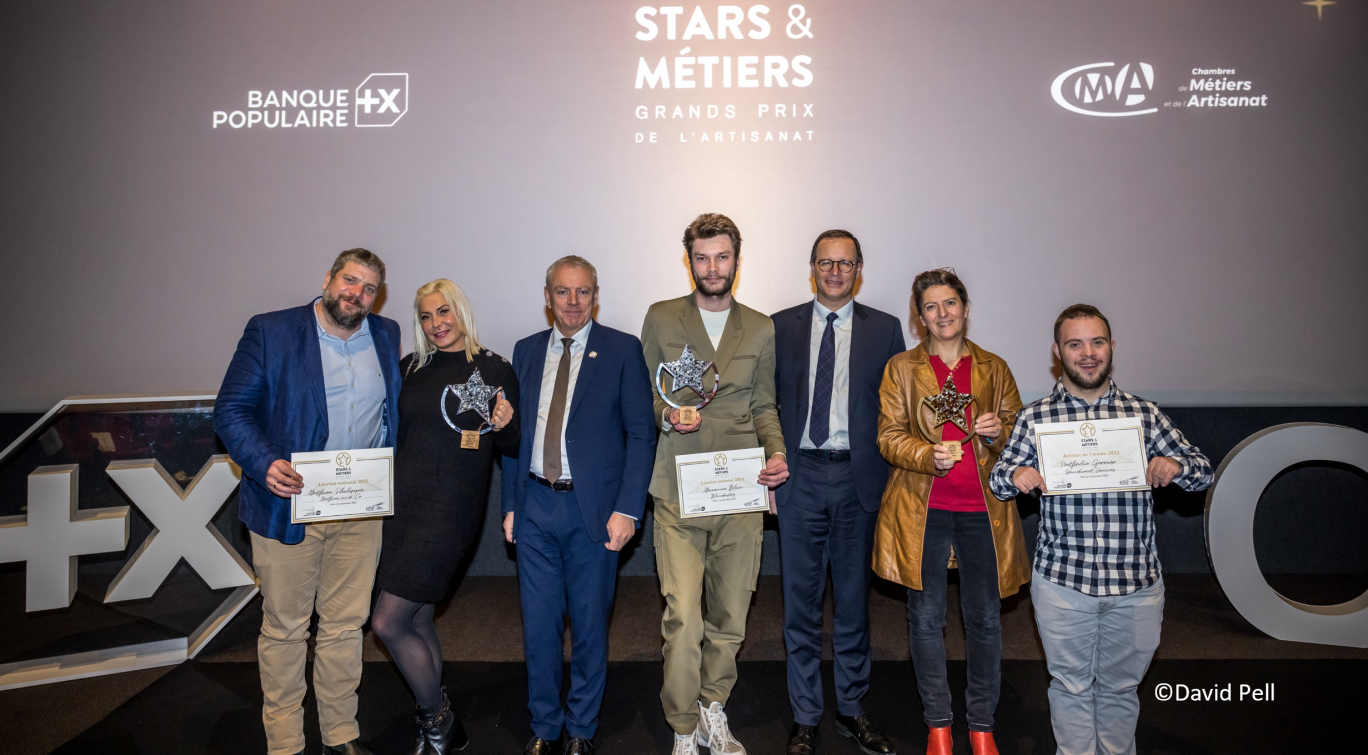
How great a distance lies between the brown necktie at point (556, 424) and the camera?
2502mm

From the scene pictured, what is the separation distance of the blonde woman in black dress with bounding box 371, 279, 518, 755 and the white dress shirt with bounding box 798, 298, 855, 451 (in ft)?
4.01

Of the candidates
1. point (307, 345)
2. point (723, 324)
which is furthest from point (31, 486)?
point (723, 324)

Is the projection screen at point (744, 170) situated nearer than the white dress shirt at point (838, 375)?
No

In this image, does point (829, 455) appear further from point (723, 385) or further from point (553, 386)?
point (553, 386)

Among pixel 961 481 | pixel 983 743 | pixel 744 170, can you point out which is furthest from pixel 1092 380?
pixel 744 170

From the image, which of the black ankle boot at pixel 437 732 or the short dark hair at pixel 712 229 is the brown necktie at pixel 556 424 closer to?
the short dark hair at pixel 712 229

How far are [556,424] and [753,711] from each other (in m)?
1.67

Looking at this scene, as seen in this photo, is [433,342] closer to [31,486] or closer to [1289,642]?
[31,486]

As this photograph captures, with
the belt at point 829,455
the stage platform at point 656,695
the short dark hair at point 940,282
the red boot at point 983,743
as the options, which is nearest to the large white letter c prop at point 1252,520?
the stage platform at point 656,695

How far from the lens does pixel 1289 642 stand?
3672 millimetres

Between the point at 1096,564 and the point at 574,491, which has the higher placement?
the point at 574,491

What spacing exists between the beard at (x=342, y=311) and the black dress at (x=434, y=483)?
0.31 meters

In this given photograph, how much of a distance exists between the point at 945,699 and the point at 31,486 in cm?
449

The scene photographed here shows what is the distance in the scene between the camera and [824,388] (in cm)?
270
